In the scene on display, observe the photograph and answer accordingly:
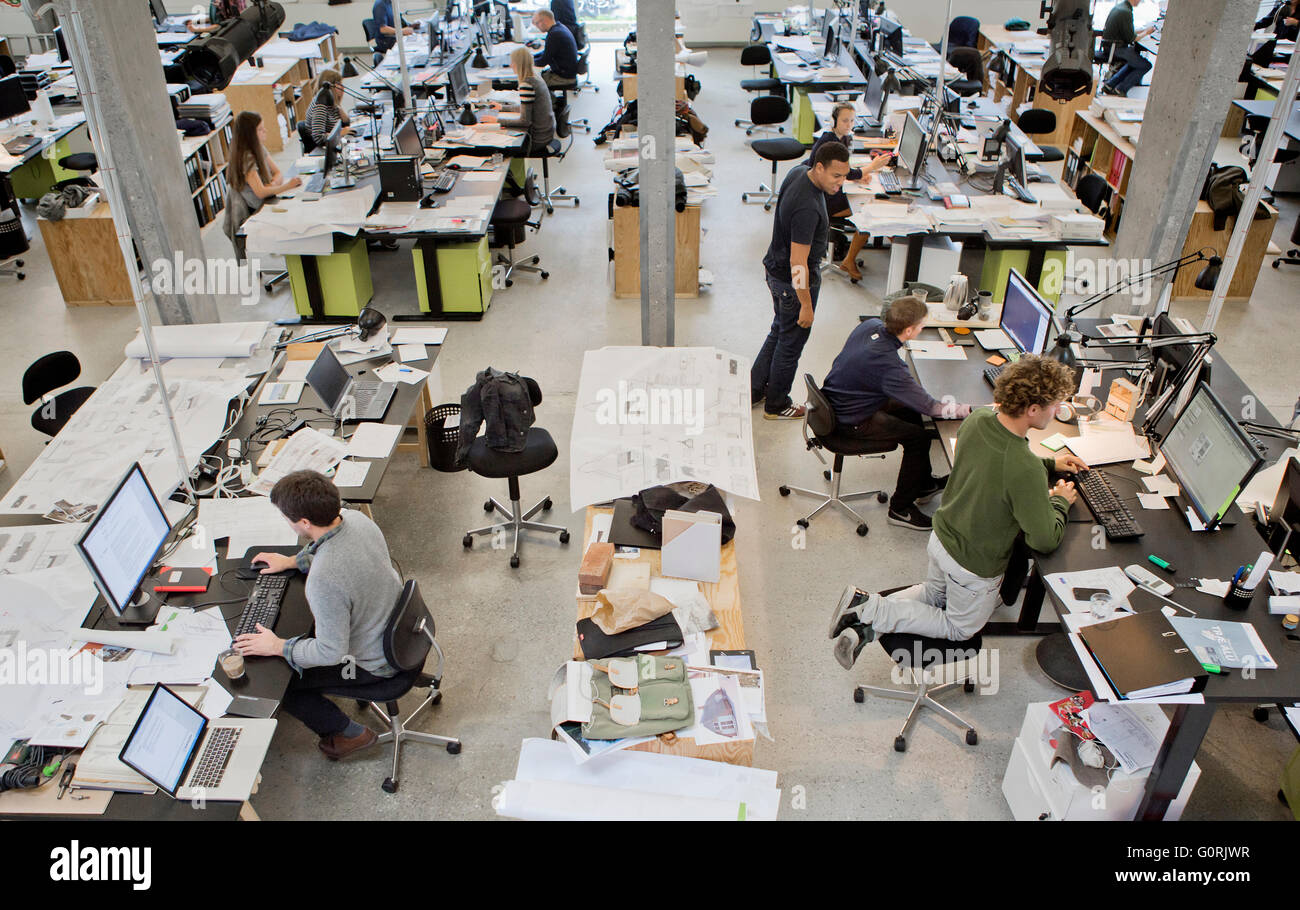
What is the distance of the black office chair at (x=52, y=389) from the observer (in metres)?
5.12

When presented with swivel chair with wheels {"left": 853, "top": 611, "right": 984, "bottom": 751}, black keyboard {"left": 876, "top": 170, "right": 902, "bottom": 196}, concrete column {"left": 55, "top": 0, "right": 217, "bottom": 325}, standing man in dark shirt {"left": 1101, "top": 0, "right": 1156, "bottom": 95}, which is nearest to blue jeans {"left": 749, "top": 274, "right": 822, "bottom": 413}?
black keyboard {"left": 876, "top": 170, "right": 902, "bottom": 196}

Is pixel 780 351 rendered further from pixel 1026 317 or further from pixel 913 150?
pixel 913 150

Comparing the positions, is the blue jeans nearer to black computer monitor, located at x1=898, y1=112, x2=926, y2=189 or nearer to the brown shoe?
black computer monitor, located at x1=898, y1=112, x2=926, y2=189

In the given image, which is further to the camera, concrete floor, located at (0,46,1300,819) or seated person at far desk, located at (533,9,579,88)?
seated person at far desk, located at (533,9,579,88)

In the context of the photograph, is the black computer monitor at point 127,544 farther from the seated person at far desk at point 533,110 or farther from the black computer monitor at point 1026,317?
the seated person at far desk at point 533,110

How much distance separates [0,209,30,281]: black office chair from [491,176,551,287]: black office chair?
4.09m

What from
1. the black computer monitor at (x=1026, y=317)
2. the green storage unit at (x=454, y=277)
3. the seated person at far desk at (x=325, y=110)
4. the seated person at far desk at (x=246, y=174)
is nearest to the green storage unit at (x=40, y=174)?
the seated person at far desk at (x=325, y=110)

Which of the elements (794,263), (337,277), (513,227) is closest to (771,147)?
(513,227)

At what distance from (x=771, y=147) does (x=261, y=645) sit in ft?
24.2

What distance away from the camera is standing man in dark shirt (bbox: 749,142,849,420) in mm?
5465

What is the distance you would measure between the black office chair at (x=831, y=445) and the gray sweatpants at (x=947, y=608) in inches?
43.9

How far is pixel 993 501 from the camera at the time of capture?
11.9 ft

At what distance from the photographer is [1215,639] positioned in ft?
11.0

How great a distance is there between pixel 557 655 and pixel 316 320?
13.4 ft
